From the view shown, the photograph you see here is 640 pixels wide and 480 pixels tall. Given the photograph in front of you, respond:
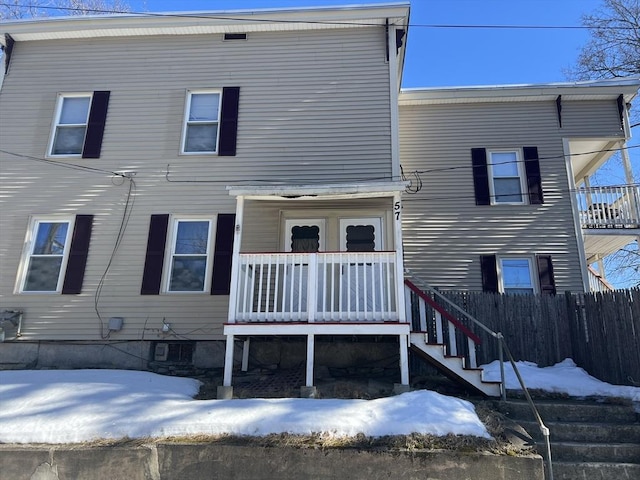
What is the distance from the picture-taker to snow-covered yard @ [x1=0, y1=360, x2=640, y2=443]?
15.8 feet

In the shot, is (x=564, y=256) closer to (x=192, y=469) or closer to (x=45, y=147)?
(x=192, y=469)

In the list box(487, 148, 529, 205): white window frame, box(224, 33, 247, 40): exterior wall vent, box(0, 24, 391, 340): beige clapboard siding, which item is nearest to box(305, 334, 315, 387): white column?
box(0, 24, 391, 340): beige clapboard siding

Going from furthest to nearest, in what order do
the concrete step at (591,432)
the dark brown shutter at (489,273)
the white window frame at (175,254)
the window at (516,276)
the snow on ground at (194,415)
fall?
1. the window at (516,276)
2. the dark brown shutter at (489,273)
3. the white window frame at (175,254)
4. the concrete step at (591,432)
5. the snow on ground at (194,415)

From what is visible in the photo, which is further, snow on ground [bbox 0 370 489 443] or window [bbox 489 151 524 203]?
window [bbox 489 151 524 203]

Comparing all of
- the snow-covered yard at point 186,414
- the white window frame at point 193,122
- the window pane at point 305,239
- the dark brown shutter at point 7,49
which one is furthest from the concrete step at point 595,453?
the dark brown shutter at point 7,49

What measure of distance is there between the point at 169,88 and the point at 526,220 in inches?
336

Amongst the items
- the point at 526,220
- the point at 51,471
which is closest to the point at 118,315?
the point at 51,471

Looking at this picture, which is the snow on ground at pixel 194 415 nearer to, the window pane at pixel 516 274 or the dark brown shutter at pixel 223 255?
the dark brown shutter at pixel 223 255

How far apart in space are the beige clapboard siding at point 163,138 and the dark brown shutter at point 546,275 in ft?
14.6

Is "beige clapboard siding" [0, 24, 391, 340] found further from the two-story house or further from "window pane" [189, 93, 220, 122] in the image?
"window pane" [189, 93, 220, 122]

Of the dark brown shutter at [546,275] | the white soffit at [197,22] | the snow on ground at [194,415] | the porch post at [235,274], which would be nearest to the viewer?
the snow on ground at [194,415]

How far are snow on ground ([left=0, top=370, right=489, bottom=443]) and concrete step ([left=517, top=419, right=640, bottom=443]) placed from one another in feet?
3.26

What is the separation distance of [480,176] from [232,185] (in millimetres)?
5979

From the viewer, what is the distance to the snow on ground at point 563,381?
618cm
